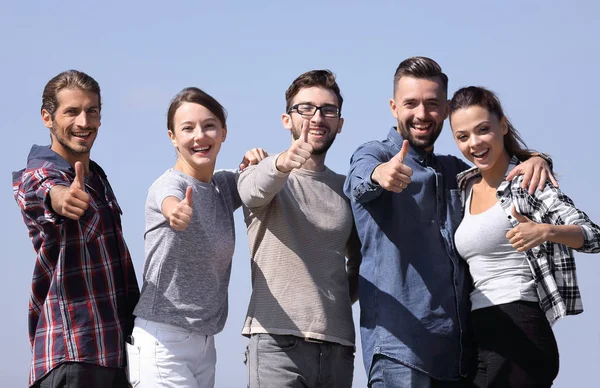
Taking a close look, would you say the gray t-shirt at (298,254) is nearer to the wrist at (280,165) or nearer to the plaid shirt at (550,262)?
the wrist at (280,165)

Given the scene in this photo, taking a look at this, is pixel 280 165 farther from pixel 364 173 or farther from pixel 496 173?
pixel 496 173

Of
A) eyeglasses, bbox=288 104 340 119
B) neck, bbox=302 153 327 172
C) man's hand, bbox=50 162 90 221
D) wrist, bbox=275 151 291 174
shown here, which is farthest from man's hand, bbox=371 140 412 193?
man's hand, bbox=50 162 90 221

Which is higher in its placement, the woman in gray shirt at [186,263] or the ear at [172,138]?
the ear at [172,138]

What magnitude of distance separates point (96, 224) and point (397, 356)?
2138 mm

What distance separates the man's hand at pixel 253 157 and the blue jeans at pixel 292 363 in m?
1.28

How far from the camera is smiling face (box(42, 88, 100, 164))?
17.6ft

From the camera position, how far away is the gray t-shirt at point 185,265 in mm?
5082

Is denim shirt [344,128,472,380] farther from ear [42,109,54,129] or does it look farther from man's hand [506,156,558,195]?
ear [42,109,54,129]

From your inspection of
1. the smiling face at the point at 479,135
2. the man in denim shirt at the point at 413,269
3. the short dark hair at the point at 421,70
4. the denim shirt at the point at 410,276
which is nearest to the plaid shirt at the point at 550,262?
the man in denim shirt at the point at 413,269

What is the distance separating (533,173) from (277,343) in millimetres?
2054

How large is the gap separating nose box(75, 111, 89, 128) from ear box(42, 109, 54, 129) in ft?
0.71

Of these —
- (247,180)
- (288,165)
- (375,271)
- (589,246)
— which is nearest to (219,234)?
(247,180)

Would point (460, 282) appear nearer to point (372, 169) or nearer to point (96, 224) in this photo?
point (372, 169)

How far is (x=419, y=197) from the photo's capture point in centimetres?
535
